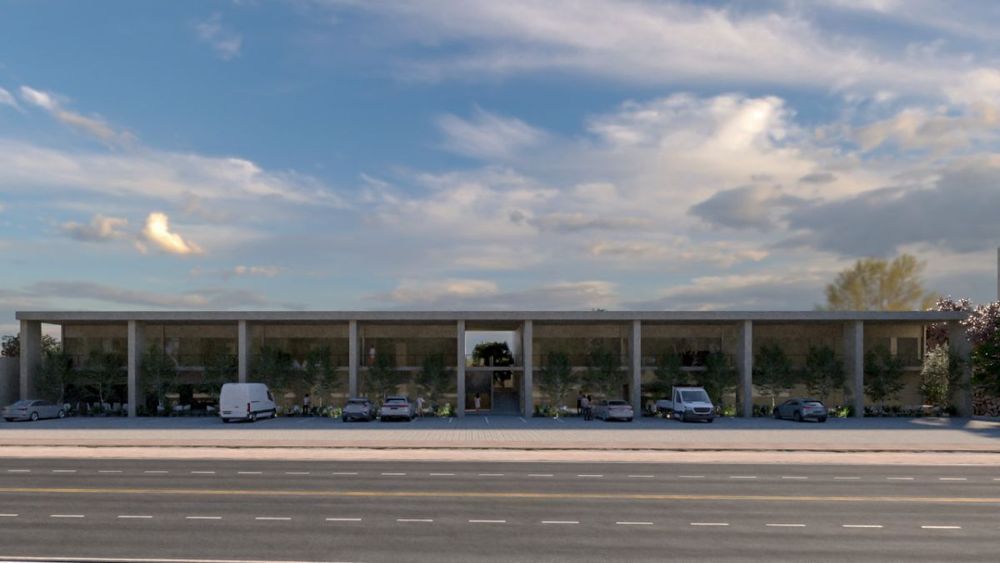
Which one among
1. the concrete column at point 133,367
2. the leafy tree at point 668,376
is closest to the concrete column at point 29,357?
the concrete column at point 133,367

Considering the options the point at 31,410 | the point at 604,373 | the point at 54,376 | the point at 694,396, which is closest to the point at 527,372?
the point at 604,373

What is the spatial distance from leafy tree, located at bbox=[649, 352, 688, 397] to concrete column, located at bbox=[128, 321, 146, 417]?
35865mm

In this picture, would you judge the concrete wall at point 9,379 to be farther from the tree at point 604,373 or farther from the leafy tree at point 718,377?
the leafy tree at point 718,377

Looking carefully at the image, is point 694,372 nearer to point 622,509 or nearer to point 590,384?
point 590,384

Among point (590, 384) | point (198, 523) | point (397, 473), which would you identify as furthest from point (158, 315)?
point (198, 523)

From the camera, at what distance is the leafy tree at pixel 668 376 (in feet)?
192

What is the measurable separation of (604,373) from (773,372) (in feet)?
38.6

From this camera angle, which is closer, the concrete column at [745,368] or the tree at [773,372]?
the concrete column at [745,368]

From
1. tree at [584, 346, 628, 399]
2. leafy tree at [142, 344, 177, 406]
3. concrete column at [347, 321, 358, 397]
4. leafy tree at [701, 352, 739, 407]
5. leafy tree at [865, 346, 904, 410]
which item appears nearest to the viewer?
concrete column at [347, 321, 358, 397]

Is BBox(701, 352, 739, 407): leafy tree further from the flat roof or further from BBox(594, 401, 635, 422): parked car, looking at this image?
BBox(594, 401, 635, 422): parked car

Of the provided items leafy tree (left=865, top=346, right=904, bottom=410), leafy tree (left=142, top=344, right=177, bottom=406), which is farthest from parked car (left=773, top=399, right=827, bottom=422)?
leafy tree (left=142, top=344, right=177, bottom=406)

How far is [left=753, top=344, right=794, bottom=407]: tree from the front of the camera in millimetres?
58500

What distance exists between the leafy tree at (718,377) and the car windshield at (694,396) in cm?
535

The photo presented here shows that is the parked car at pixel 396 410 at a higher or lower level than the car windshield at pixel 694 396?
lower
